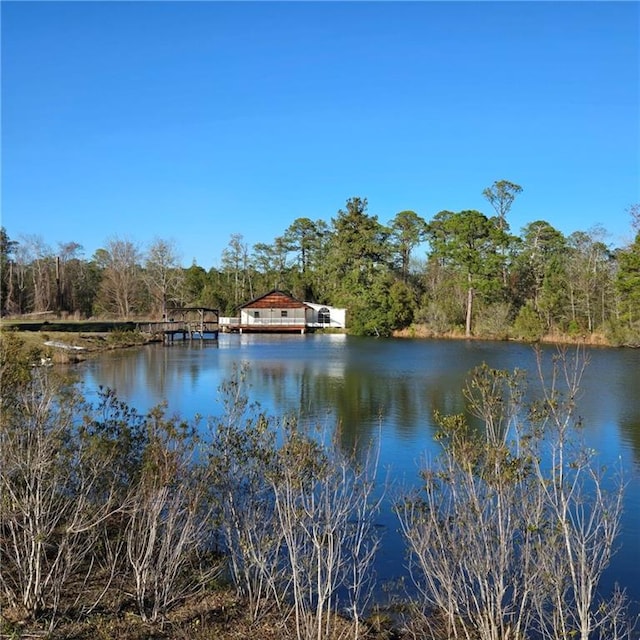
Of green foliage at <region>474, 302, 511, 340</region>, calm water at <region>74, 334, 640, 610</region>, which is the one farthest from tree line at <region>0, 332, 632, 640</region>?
green foliage at <region>474, 302, 511, 340</region>

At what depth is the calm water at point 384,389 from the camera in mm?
8846

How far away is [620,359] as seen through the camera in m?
25.2

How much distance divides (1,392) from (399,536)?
436cm

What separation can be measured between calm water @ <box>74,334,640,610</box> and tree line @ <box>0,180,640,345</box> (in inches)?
235

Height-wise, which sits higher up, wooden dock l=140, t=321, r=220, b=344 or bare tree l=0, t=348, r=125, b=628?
wooden dock l=140, t=321, r=220, b=344

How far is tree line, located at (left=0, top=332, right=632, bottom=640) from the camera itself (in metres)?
3.91

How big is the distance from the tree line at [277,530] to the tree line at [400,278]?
28.4 m

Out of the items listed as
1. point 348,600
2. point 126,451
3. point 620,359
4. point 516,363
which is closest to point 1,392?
point 126,451

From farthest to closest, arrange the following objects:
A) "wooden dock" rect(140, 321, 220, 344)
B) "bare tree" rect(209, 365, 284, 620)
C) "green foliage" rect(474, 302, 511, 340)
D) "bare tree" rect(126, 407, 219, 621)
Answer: "green foliage" rect(474, 302, 511, 340) → "wooden dock" rect(140, 321, 220, 344) → "bare tree" rect(209, 365, 284, 620) → "bare tree" rect(126, 407, 219, 621)

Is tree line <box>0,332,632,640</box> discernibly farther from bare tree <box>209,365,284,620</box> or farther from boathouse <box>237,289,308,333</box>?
boathouse <box>237,289,308,333</box>

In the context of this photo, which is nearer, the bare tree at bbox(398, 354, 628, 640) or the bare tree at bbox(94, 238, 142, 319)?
the bare tree at bbox(398, 354, 628, 640)

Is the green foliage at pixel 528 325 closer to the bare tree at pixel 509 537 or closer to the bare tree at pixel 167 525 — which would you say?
the bare tree at pixel 509 537

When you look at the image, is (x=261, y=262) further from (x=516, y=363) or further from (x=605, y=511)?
(x=605, y=511)

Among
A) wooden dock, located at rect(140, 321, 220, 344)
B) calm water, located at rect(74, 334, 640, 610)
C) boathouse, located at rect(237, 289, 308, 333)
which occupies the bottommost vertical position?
calm water, located at rect(74, 334, 640, 610)
